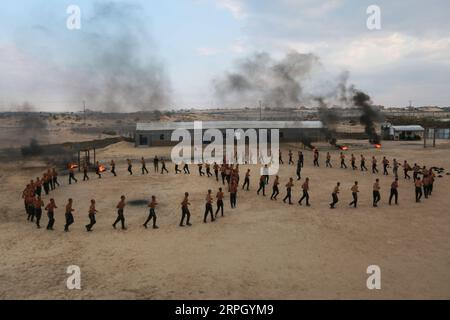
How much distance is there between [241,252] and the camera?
476 inches

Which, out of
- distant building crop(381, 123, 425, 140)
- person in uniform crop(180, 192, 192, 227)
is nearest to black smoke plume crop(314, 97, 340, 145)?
distant building crop(381, 123, 425, 140)

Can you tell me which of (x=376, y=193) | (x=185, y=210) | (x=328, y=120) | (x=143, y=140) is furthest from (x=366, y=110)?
(x=185, y=210)

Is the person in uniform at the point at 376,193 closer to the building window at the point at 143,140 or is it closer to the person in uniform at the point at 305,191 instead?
the person in uniform at the point at 305,191

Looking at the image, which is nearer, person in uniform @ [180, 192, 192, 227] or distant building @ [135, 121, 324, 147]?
person in uniform @ [180, 192, 192, 227]

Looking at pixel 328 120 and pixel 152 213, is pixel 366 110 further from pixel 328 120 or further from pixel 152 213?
pixel 152 213

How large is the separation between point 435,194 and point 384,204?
420cm

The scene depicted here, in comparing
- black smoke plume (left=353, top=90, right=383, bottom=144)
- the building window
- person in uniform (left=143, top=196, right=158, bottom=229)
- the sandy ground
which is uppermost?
black smoke plume (left=353, top=90, right=383, bottom=144)

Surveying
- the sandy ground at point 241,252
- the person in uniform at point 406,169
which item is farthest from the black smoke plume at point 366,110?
the sandy ground at point 241,252

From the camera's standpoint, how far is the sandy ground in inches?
372

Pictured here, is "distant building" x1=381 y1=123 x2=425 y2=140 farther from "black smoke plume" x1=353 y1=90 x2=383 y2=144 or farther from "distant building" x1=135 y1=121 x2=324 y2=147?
"distant building" x1=135 y1=121 x2=324 y2=147

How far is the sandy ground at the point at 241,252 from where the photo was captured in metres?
9.46

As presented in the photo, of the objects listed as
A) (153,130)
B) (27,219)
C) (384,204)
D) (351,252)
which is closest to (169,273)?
(351,252)
